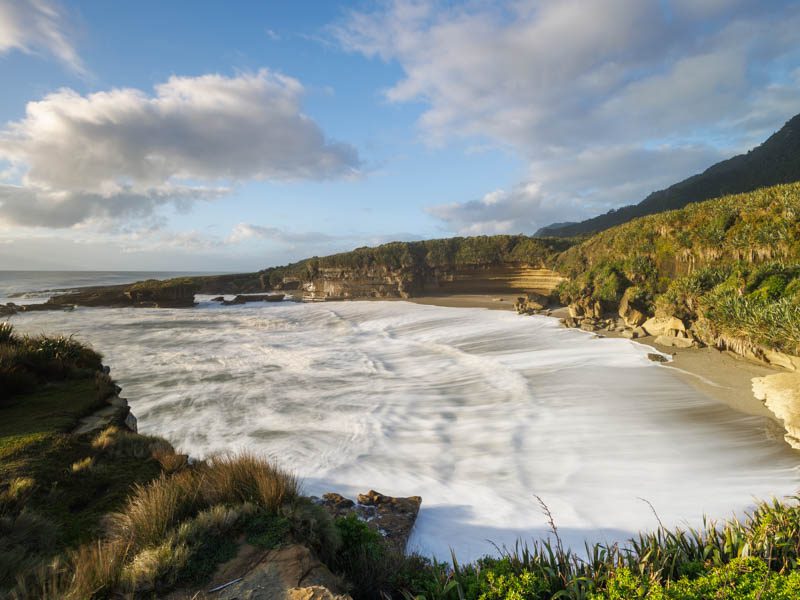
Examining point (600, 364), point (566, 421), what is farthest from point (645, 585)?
point (600, 364)

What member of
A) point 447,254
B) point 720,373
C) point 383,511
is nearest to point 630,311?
point 720,373

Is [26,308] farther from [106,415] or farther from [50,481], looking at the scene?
[50,481]

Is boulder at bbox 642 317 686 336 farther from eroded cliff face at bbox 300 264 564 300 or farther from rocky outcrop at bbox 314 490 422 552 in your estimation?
rocky outcrop at bbox 314 490 422 552

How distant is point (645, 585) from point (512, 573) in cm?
111

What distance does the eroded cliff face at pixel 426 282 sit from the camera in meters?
38.5

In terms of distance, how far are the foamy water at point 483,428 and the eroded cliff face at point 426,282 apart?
55.7 feet

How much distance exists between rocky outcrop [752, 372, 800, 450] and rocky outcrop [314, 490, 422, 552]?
8296mm

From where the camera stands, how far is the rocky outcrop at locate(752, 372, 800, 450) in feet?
27.5

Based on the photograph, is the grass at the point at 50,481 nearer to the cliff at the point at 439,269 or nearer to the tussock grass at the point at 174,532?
the tussock grass at the point at 174,532

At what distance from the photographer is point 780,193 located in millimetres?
20047

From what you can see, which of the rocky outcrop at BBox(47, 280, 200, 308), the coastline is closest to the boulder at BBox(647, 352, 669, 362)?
the coastline

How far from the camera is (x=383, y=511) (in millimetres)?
6391

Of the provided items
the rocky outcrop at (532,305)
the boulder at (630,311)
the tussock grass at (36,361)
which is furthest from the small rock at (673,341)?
the tussock grass at (36,361)

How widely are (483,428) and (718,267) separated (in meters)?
16.6
